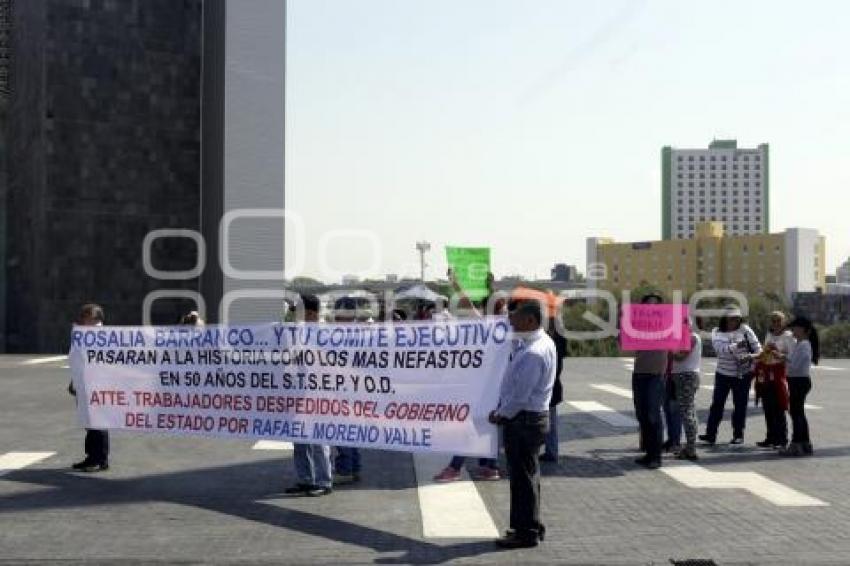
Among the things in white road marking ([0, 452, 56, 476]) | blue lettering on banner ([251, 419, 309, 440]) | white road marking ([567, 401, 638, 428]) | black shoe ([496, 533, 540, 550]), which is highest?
blue lettering on banner ([251, 419, 309, 440])

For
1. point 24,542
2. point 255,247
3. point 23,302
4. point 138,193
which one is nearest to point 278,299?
point 255,247

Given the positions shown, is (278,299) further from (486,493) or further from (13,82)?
(486,493)

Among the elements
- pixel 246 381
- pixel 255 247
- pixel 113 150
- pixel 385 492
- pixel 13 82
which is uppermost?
pixel 13 82

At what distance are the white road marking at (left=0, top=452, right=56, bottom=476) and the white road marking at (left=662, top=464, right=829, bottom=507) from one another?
7.34 meters

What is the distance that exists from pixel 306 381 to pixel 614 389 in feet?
45.6

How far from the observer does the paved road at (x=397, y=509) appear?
7449 millimetres

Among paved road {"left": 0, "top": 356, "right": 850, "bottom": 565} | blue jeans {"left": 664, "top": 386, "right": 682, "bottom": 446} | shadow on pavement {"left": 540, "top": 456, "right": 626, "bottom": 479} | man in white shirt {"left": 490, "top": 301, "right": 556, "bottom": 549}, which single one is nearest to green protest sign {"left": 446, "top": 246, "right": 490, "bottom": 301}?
paved road {"left": 0, "top": 356, "right": 850, "bottom": 565}

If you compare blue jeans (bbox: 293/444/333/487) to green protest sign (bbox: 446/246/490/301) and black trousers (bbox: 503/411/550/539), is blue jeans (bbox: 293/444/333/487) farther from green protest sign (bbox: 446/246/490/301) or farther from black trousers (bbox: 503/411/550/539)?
green protest sign (bbox: 446/246/490/301)

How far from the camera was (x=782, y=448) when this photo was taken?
12766 mm

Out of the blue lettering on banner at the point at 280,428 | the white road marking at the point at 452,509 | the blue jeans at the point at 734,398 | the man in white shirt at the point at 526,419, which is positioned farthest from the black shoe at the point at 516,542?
the blue jeans at the point at 734,398

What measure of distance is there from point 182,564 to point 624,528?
3614 millimetres

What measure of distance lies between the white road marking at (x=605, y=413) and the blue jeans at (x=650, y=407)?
13.3 feet

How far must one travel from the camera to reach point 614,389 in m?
22.4

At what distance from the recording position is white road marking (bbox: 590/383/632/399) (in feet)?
69.2
